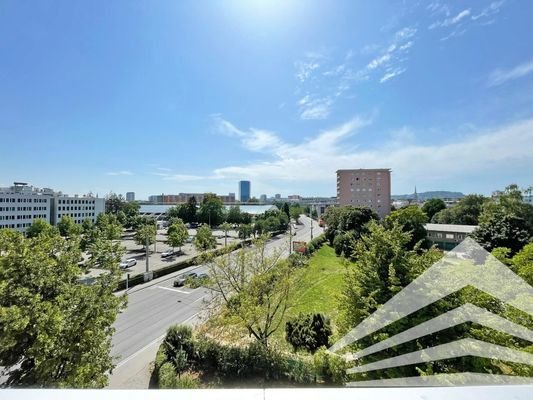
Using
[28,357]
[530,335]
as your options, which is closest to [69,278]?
[28,357]

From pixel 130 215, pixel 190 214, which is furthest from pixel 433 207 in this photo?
pixel 130 215

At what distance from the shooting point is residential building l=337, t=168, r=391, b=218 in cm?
4878

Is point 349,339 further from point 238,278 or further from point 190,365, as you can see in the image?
point 190,365

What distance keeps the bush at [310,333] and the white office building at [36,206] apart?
1394 inches

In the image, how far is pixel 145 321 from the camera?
11.0 m

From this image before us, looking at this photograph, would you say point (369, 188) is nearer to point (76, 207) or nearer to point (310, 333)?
point (310, 333)

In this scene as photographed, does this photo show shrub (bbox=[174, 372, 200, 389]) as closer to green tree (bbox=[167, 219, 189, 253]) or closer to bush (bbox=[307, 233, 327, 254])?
green tree (bbox=[167, 219, 189, 253])

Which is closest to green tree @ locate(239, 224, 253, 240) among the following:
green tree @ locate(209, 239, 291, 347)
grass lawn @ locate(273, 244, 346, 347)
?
grass lawn @ locate(273, 244, 346, 347)

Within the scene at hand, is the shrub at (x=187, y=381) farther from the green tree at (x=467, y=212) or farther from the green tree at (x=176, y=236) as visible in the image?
the green tree at (x=467, y=212)

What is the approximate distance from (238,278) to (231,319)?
4.87ft

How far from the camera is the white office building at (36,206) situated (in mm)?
33319

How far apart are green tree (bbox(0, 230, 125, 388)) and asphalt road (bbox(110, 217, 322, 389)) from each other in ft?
4.01

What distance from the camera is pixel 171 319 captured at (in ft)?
37.1

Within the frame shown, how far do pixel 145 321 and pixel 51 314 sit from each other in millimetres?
8364
